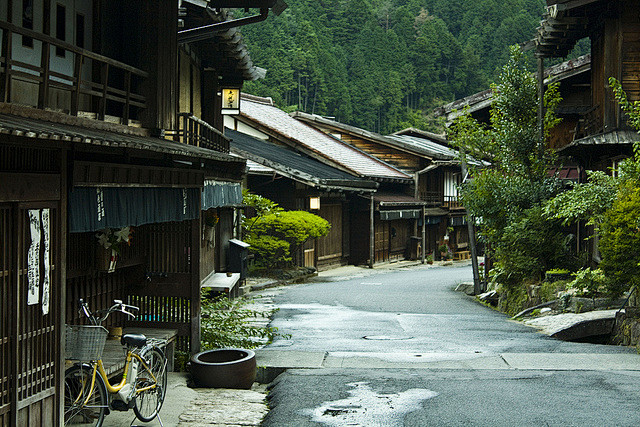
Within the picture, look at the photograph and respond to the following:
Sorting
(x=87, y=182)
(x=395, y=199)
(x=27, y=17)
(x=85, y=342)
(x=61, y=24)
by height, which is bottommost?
(x=85, y=342)

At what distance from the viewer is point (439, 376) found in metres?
10.4

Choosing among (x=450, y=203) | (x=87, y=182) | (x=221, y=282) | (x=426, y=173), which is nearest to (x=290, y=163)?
(x=221, y=282)

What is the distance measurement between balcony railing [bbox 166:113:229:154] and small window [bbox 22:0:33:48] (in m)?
2.87

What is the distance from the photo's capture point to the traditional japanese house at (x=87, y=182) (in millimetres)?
6207

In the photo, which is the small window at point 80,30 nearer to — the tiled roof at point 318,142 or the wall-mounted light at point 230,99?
the wall-mounted light at point 230,99

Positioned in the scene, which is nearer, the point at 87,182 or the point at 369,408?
the point at 87,182

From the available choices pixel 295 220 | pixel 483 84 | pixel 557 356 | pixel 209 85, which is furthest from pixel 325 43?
pixel 557 356

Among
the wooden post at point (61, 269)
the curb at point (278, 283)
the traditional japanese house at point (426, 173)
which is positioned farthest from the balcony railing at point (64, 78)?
the traditional japanese house at point (426, 173)

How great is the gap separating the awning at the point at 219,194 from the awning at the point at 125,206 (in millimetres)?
2069

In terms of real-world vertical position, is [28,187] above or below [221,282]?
above

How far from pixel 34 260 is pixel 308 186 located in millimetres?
22704

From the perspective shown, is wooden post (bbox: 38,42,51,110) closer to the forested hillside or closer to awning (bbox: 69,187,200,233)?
awning (bbox: 69,187,200,233)

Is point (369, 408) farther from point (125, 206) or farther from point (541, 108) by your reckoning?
point (541, 108)

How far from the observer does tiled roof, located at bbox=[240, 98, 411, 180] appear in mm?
35125
